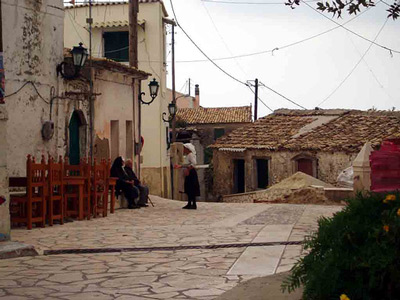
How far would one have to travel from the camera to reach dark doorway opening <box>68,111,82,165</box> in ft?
54.2

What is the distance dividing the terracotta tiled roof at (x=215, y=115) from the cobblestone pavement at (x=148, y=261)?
34072 millimetres

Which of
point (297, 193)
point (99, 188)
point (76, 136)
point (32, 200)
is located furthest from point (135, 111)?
point (32, 200)

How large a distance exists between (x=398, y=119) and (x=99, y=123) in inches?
767

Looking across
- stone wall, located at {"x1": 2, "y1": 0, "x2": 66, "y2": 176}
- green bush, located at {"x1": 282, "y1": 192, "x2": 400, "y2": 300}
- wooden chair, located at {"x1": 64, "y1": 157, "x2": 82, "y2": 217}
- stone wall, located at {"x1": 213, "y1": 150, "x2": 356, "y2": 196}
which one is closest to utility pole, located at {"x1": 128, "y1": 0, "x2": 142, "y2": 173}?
stone wall, located at {"x1": 2, "y1": 0, "x2": 66, "y2": 176}

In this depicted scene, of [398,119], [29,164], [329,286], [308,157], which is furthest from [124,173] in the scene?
[398,119]

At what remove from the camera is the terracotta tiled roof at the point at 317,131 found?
30688 mm

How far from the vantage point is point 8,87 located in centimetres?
1398

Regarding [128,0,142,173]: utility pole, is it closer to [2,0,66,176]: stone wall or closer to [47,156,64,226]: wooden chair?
[2,0,66,176]: stone wall

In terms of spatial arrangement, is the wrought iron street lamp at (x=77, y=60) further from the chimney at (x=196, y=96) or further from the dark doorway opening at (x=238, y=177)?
the chimney at (x=196, y=96)

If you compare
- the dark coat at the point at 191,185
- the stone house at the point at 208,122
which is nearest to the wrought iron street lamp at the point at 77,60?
the dark coat at the point at 191,185

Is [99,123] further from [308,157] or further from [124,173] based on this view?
[308,157]

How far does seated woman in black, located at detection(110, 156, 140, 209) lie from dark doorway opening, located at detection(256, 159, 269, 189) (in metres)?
17.3

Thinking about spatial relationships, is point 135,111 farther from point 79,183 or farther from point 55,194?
point 55,194

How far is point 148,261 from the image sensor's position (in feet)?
27.7
